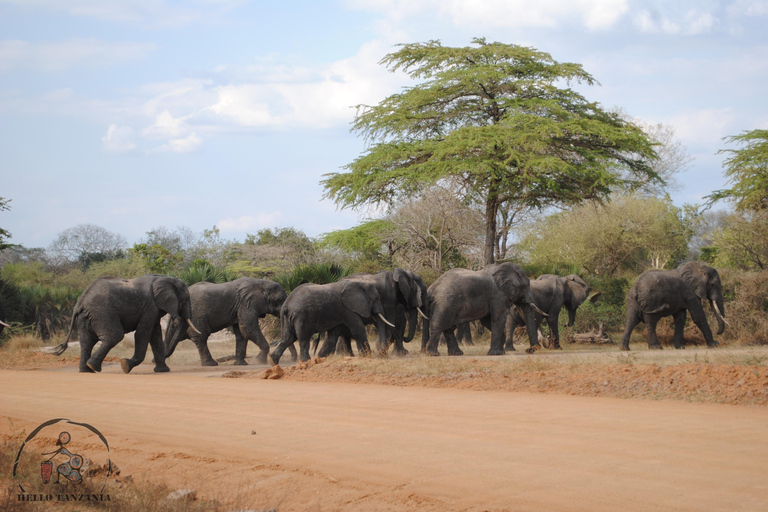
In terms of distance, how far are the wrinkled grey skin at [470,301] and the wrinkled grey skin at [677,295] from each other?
2970mm

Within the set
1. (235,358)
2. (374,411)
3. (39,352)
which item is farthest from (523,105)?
(374,411)

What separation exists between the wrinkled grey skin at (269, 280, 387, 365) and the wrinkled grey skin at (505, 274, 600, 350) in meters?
5.16

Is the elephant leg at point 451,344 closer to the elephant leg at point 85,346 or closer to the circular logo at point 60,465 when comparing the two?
the elephant leg at point 85,346

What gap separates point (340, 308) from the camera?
16828 mm

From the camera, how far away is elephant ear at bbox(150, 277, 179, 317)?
16.4 meters

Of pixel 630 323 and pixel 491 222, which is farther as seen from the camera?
pixel 491 222

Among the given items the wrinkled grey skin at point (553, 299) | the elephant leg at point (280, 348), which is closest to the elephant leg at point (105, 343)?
the elephant leg at point (280, 348)

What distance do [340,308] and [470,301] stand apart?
3192 mm

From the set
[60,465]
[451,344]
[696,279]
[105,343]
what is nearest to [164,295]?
[105,343]

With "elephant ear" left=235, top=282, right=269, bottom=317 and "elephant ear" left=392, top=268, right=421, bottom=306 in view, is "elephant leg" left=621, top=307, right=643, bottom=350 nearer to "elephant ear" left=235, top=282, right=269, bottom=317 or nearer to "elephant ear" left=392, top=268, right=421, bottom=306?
"elephant ear" left=392, top=268, right=421, bottom=306

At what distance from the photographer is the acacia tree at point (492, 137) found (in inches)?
1049

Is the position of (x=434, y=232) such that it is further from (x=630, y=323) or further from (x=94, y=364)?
(x=94, y=364)

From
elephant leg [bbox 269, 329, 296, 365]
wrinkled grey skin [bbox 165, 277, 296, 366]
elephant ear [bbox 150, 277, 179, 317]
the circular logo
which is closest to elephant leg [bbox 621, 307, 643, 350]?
elephant leg [bbox 269, 329, 296, 365]

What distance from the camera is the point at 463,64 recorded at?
98.3 ft
